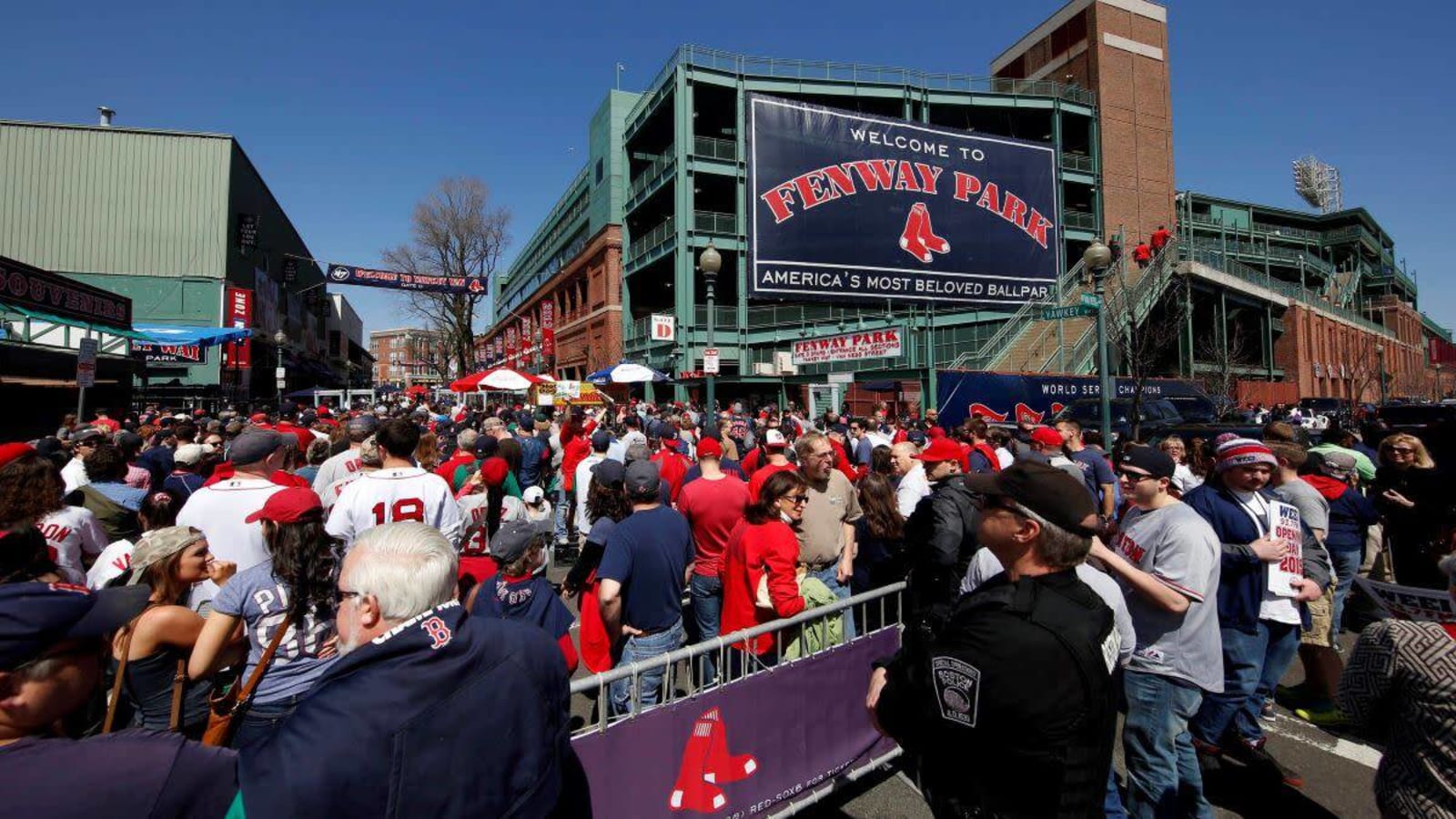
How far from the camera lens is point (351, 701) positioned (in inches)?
56.6

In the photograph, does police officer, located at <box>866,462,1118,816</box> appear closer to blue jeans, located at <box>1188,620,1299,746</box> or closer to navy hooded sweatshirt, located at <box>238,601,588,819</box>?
navy hooded sweatshirt, located at <box>238,601,588,819</box>

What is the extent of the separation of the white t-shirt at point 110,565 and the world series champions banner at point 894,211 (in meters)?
22.0

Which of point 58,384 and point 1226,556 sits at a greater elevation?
point 58,384

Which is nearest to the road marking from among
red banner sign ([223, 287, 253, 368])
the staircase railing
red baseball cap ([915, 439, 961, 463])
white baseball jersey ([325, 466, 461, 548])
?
red baseball cap ([915, 439, 961, 463])

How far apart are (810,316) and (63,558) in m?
28.2

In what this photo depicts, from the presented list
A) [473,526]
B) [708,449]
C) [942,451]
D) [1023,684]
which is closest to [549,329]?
[708,449]

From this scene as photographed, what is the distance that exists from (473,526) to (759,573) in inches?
81.6

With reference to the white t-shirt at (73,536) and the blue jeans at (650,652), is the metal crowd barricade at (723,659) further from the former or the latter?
the white t-shirt at (73,536)

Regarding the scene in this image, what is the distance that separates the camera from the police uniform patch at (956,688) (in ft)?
5.75

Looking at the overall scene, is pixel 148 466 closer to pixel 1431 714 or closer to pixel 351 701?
pixel 351 701

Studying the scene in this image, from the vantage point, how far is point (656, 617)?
154 inches

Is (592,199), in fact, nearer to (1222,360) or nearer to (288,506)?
(1222,360)

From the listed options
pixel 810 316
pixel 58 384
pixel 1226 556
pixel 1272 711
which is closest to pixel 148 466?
pixel 1226 556

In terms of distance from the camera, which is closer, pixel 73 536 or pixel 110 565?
pixel 110 565
